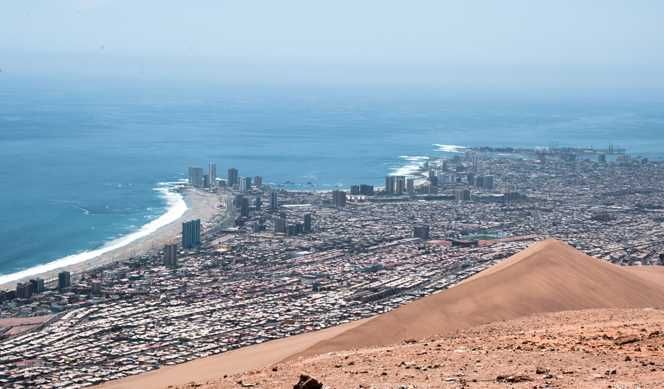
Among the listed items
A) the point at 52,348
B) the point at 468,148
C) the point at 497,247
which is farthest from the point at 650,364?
the point at 468,148

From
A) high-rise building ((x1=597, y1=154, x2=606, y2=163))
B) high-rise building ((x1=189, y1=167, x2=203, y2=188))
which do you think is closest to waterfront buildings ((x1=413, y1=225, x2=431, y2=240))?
high-rise building ((x1=189, y1=167, x2=203, y2=188))

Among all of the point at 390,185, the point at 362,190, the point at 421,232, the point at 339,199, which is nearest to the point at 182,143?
the point at 390,185

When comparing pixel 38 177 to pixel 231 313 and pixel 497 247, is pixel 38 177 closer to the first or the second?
pixel 497 247

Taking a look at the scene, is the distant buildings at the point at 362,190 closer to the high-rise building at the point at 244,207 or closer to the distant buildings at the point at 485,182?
the distant buildings at the point at 485,182

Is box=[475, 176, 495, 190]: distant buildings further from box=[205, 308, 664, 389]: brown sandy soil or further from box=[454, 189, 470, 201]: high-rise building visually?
box=[205, 308, 664, 389]: brown sandy soil

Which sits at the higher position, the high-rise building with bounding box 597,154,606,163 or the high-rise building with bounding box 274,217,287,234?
the high-rise building with bounding box 597,154,606,163

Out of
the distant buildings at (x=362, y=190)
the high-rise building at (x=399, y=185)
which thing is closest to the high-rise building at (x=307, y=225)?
the distant buildings at (x=362, y=190)
